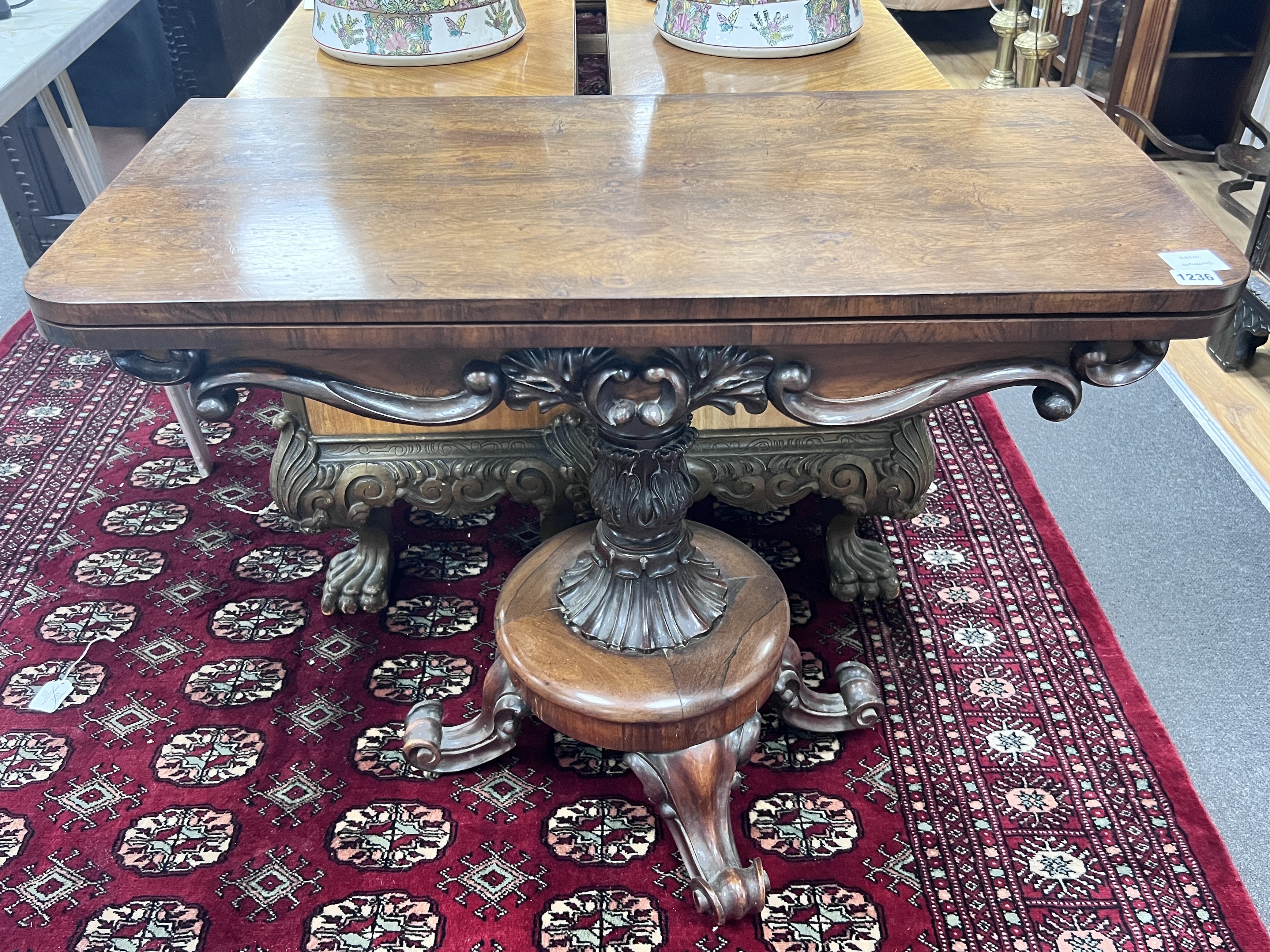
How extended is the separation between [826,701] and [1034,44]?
1.11 meters

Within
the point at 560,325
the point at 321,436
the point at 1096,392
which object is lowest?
the point at 1096,392

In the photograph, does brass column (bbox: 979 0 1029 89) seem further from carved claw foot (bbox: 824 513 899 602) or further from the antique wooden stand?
the antique wooden stand

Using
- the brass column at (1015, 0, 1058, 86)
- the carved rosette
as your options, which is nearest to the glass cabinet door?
the brass column at (1015, 0, 1058, 86)

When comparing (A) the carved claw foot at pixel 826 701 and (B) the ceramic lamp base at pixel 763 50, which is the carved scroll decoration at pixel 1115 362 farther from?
(B) the ceramic lamp base at pixel 763 50

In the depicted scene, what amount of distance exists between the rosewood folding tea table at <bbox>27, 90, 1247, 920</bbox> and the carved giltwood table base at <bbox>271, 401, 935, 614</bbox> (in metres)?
0.29

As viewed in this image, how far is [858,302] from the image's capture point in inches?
30.3

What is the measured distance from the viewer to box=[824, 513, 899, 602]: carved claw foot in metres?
1.58

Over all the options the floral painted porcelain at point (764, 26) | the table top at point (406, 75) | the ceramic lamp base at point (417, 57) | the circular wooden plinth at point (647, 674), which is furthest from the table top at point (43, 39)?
the circular wooden plinth at point (647, 674)

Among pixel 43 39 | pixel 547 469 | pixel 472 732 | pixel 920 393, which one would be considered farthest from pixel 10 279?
pixel 920 393

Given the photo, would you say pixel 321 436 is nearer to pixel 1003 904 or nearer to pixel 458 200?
pixel 458 200

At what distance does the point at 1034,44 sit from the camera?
5.34ft

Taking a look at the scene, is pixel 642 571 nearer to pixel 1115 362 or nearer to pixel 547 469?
pixel 547 469

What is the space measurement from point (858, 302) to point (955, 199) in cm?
21

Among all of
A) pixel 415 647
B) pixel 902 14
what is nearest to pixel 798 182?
pixel 415 647
